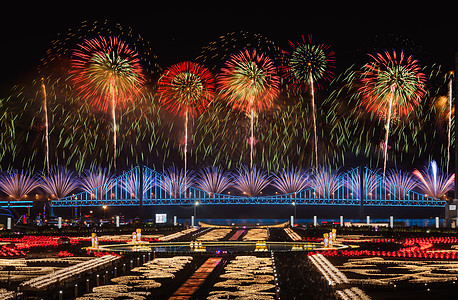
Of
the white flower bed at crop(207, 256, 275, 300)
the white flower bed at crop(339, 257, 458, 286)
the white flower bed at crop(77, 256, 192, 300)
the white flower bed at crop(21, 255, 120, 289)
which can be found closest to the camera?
the white flower bed at crop(207, 256, 275, 300)

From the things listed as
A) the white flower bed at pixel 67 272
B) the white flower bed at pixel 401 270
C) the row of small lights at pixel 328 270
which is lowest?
the white flower bed at pixel 401 270

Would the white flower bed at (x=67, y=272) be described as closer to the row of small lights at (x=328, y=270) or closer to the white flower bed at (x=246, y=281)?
the white flower bed at (x=246, y=281)

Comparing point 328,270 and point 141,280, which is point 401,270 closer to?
point 328,270

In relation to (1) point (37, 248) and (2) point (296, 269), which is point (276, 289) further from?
(1) point (37, 248)

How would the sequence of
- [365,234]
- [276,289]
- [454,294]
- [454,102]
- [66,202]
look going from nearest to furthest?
[454,294], [276,289], [365,234], [454,102], [66,202]

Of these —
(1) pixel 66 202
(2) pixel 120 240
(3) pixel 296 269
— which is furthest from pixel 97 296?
(1) pixel 66 202

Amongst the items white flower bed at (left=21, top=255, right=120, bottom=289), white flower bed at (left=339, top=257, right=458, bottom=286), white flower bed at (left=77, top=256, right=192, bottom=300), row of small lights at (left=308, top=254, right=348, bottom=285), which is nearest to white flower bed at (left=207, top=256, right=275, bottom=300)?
row of small lights at (left=308, top=254, right=348, bottom=285)

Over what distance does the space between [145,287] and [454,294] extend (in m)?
7.92

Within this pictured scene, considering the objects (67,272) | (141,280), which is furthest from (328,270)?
(67,272)

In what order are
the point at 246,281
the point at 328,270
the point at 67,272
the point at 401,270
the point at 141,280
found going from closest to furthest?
the point at 246,281, the point at 141,280, the point at 67,272, the point at 328,270, the point at 401,270

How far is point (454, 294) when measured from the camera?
16.3 m

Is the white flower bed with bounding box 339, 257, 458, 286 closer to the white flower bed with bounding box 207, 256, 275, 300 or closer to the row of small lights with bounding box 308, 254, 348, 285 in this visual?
the row of small lights with bounding box 308, 254, 348, 285

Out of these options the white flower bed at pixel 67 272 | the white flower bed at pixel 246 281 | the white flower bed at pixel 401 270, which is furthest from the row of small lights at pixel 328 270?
the white flower bed at pixel 67 272

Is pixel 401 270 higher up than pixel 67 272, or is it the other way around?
pixel 67 272
